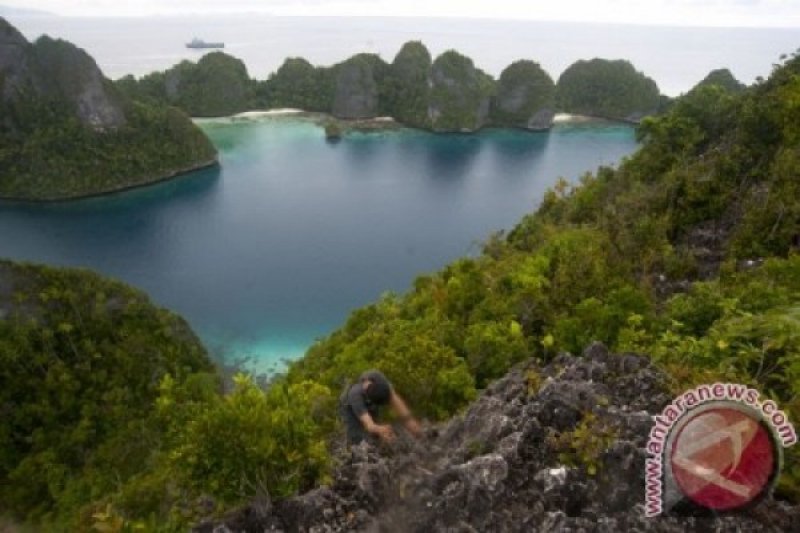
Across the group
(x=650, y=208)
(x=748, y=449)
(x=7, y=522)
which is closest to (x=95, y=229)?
(x=7, y=522)

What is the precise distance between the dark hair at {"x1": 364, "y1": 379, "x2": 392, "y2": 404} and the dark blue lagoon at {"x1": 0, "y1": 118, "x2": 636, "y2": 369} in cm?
2737

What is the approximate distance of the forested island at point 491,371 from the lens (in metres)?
6.80

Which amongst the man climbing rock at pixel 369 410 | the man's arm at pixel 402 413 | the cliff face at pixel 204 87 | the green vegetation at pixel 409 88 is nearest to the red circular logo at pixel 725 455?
the man climbing rock at pixel 369 410

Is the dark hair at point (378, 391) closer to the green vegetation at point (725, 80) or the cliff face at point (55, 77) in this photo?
the cliff face at point (55, 77)

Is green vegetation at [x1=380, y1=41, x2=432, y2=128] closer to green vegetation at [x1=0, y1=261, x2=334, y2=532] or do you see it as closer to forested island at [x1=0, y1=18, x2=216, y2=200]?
forested island at [x1=0, y1=18, x2=216, y2=200]

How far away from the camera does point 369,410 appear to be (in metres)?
8.75

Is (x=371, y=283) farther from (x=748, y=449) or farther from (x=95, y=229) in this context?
(x=748, y=449)

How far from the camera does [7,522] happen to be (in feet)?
76.7

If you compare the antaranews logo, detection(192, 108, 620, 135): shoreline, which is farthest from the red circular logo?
detection(192, 108, 620, 135): shoreline

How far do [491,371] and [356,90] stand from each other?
96897 mm

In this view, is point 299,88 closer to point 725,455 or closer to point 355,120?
point 355,120

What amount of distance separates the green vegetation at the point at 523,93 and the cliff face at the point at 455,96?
3.88 meters

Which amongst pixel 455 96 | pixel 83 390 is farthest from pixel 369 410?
pixel 455 96

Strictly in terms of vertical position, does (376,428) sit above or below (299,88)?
below
